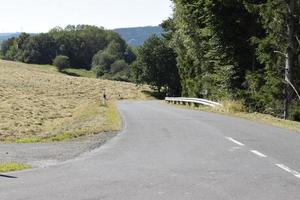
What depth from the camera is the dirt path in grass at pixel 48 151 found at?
36.4ft

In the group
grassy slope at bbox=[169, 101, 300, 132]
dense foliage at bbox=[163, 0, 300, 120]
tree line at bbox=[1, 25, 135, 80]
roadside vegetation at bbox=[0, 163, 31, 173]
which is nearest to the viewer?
roadside vegetation at bbox=[0, 163, 31, 173]

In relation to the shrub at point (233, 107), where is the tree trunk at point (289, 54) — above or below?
above

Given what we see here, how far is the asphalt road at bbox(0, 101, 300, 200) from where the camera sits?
24.7ft

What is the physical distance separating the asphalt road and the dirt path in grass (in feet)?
1.41

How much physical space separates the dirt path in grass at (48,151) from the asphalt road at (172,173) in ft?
1.41

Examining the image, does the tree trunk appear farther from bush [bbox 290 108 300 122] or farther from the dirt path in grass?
the dirt path in grass

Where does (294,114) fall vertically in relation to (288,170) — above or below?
above

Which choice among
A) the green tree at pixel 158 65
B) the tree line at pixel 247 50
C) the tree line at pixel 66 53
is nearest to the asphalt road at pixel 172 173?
the tree line at pixel 247 50

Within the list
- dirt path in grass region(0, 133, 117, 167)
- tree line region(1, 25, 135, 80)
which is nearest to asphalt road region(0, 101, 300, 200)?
dirt path in grass region(0, 133, 117, 167)

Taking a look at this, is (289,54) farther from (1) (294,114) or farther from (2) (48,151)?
(2) (48,151)

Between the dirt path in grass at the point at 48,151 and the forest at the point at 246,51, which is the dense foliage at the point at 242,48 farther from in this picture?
the dirt path in grass at the point at 48,151

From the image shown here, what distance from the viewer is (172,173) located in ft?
30.2

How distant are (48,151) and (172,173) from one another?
14.7 feet

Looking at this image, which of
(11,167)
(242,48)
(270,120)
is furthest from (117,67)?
(11,167)
